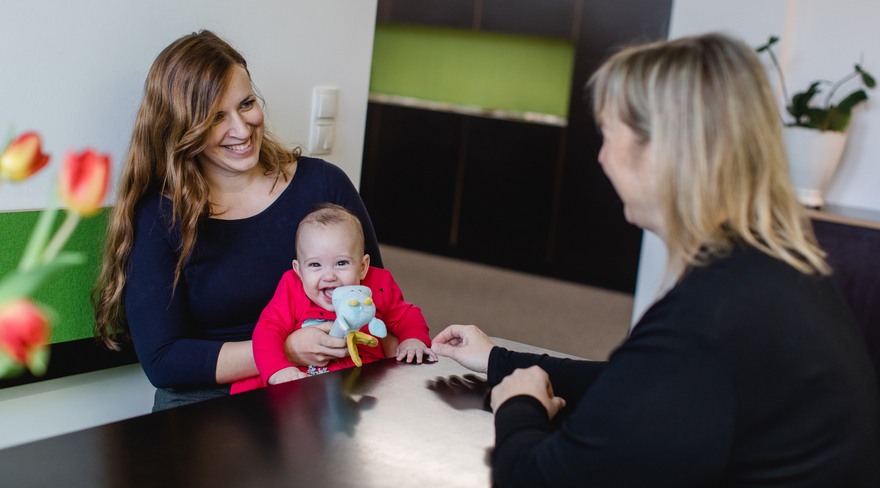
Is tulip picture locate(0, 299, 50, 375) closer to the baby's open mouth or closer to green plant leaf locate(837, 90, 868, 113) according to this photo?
the baby's open mouth

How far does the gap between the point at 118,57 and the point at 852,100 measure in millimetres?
2623

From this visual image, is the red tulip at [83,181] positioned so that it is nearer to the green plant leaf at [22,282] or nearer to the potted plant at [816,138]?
the green plant leaf at [22,282]

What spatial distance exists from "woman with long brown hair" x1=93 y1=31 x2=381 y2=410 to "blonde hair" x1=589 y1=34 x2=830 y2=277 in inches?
31.3

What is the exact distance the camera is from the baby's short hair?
160cm

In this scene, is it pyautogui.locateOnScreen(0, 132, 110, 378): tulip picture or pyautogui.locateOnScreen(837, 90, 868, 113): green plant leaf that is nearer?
pyautogui.locateOnScreen(0, 132, 110, 378): tulip picture

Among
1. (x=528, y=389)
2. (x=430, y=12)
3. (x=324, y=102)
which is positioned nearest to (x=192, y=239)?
(x=324, y=102)

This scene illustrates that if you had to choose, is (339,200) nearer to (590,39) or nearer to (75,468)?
(75,468)

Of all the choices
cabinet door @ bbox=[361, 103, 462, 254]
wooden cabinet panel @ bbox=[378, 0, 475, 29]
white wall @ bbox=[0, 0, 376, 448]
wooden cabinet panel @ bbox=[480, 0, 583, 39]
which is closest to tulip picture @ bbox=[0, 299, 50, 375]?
white wall @ bbox=[0, 0, 376, 448]

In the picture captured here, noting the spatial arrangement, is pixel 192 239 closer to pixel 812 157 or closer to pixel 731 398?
pixel 731 398

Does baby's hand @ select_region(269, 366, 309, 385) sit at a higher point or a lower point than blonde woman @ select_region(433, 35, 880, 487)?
lower

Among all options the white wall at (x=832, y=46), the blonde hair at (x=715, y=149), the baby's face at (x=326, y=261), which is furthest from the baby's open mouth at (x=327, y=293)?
the white wall at (x=832, y=46)

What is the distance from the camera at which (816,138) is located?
2807mm

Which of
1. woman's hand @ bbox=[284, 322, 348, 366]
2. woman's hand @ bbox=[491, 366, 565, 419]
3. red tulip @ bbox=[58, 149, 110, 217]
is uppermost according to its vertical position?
red tulip @ bbox=[58, 149, 110, 217]

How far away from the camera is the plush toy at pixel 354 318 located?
1359mm
